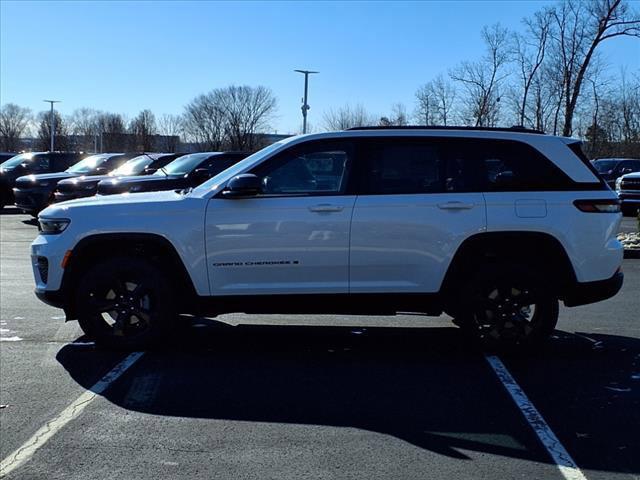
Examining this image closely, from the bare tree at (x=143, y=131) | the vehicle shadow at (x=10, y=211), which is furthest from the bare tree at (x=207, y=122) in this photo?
the vehicle shadow at (x=10, y=211)

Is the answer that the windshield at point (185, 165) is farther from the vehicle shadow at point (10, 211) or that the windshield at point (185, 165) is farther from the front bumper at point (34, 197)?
the vehicle shadow at point (10, 211)

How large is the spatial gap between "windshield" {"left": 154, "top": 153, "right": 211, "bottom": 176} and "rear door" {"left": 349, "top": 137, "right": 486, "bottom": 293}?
7789 millimetres

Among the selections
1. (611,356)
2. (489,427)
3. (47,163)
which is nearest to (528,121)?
(47,163)

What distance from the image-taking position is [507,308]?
591 centimetres

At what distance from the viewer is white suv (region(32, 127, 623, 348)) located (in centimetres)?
572

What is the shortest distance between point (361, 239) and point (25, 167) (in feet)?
57.4

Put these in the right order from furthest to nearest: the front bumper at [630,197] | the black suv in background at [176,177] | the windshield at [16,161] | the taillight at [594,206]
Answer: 1. the windshield at [16,161]
2. the front bumper at [630,197]
3. the black suv in background at [176,177]
4. the taillight at [594,206]

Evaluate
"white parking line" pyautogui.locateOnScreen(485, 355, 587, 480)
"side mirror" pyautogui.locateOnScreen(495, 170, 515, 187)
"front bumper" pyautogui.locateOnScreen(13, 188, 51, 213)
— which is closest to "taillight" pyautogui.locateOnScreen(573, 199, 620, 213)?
"side mirror" pyautogui.locateOnScreen(495, 170, 515, 187)

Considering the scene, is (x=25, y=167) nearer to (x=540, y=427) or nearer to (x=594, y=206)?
(x=594, y=206)

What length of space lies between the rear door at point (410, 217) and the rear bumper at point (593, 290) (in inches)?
39.7

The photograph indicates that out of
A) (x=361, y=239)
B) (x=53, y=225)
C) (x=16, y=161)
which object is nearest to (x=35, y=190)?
(x=16, y=161)

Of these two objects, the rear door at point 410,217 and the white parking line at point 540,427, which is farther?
the rear door at point 410,217

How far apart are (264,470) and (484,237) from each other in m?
2.91

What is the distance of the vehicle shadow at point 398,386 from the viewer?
428cm
